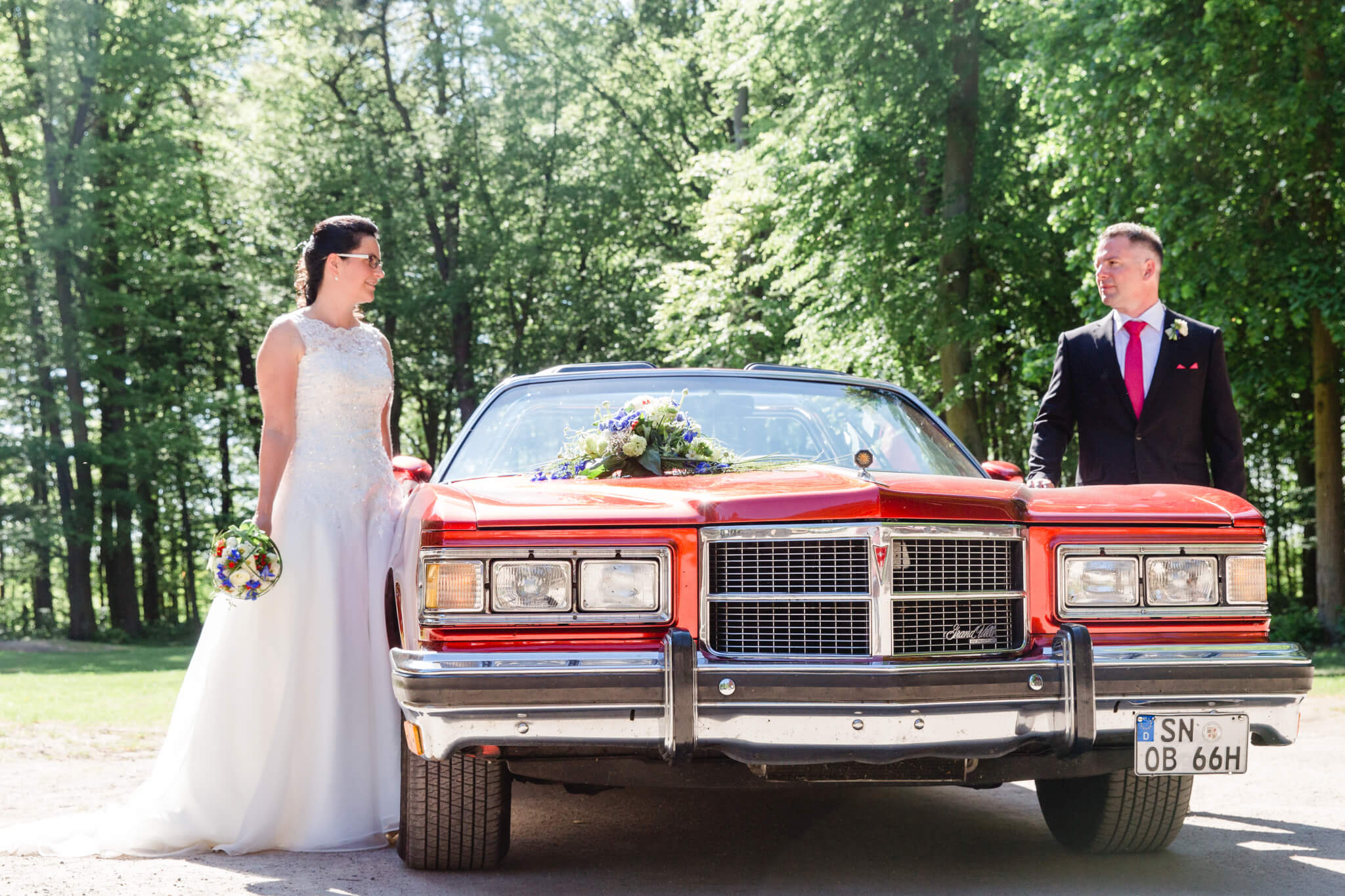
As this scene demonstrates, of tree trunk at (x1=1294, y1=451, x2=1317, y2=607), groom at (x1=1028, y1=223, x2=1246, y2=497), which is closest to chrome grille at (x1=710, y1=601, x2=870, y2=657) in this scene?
groom at (x1=1028, y1=223, x2=1246, y2=497)

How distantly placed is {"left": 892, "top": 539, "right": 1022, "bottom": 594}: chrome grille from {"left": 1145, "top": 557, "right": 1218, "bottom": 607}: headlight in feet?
1.38

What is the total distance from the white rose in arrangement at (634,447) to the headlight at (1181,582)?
170cm

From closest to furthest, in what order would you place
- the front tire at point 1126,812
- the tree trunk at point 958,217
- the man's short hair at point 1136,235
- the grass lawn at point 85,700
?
the front tire at point 1126,812
the man's short hair at point 1136,235
the grass lawn at point 85,700
the tree trunk at point 958,217

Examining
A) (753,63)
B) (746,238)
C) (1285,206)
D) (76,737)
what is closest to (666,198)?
(746,238)

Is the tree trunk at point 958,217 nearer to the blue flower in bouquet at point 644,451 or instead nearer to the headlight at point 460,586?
the blue flower in bouquet at point 644,451

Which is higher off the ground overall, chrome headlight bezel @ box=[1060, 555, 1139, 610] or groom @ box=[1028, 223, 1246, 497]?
groom @ box=[1028, 223, 1246, 497]

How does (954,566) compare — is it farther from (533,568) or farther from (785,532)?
(533,568)

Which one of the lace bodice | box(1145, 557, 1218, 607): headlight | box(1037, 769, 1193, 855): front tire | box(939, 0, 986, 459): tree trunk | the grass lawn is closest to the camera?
box(1145, 557, 1218, 607): headlight

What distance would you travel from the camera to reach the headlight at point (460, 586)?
12.2 feet

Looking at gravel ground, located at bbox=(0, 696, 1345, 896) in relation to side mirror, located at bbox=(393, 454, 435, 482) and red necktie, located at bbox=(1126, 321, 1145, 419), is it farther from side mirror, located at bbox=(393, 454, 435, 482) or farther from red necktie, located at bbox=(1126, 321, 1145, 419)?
red necktie, located at bbox=(1126, 321, 1145, 419)

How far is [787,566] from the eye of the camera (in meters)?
3.73

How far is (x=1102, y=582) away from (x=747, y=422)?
5.48ft

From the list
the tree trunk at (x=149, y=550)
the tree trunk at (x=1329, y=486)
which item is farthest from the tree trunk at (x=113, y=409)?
the tree trunk at (x=1329, y=486)

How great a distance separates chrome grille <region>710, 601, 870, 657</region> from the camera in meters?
3.71
